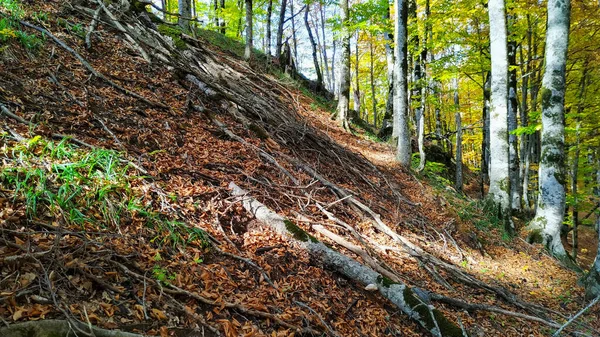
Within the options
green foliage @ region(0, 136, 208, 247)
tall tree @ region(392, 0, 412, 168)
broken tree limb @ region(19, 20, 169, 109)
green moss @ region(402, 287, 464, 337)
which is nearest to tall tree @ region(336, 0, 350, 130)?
tall tree @ region(392, 0, 412, 168)

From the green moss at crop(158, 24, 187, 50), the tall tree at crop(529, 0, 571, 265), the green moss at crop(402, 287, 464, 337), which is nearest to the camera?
the green moss at crop(402, 287, 464, 337)

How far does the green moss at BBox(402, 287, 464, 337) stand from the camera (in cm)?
289

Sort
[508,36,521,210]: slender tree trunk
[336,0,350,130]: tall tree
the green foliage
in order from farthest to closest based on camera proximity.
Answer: [336,0,350,130]: tall tree
[508,36,521,210]: slender tree trunk
the green foliage

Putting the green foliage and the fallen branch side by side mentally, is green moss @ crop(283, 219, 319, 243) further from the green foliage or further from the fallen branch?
the fallen branch

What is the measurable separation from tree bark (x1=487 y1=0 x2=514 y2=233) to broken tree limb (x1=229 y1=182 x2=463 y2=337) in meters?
5.31

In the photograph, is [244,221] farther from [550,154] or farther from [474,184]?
[474,184]

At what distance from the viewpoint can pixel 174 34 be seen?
7.19 metres

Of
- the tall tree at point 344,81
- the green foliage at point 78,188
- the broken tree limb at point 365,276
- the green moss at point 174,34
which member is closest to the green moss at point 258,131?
the broken tree limb at point 365,276

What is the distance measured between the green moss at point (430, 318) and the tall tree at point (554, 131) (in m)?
4.77

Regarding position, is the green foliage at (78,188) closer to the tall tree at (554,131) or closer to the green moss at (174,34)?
the green moss at (174,34)

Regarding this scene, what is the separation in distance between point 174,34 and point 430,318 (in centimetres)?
736

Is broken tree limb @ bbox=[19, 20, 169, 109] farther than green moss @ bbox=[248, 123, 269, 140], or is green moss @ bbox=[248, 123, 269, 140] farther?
green moss @ bbox=[248, 123, 269, 140]

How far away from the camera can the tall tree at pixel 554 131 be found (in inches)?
239

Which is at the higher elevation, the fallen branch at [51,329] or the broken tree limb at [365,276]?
the fallen branch at [51,329]
